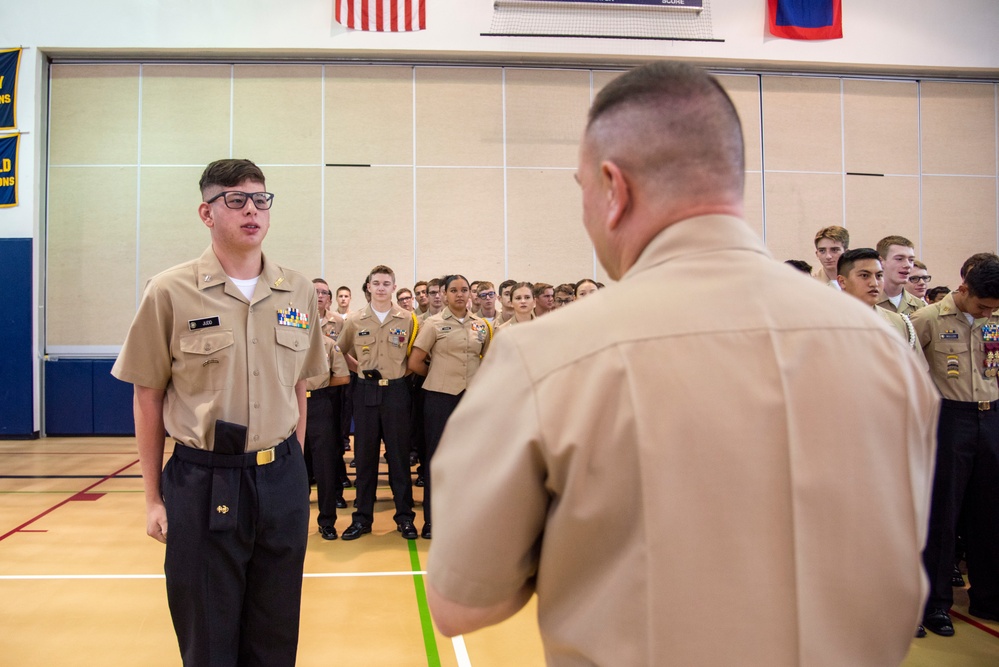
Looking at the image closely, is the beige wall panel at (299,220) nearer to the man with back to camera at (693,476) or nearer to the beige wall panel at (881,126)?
the beige wall panel at (881,126)

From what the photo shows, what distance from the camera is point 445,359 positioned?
555 cm

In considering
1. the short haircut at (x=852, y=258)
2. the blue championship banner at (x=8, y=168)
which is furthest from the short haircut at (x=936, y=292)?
the blue championship banner at (x=8, y=168)

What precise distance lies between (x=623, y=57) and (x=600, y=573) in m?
10.3

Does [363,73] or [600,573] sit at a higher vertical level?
[363,73]

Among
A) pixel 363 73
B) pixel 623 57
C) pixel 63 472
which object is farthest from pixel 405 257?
pixel 63 472

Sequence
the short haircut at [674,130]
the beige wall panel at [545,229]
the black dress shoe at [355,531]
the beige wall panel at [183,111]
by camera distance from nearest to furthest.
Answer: the short haircut at [674,130]
the black dress shoe at [355,531]
the beige wall panel at [183,111]
the beige wall panel at [545,229]

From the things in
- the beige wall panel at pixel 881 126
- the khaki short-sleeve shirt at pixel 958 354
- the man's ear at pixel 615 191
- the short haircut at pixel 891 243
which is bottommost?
the khaki short-sleeve shirt at pixel 958 354

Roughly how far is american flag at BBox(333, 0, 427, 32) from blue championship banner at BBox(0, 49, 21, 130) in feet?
14.6

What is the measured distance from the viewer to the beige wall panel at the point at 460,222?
33.7 feet

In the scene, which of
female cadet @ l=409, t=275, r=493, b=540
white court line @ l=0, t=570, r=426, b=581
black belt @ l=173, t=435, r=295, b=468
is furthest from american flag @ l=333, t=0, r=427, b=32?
black belt @ l=173, t=435, r=295, b=468

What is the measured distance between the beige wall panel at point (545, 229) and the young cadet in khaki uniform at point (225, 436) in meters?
8.05

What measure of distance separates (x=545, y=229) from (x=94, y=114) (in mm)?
6783

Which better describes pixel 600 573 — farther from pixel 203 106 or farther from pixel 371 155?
pixel 203 106

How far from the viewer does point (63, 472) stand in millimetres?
7496
